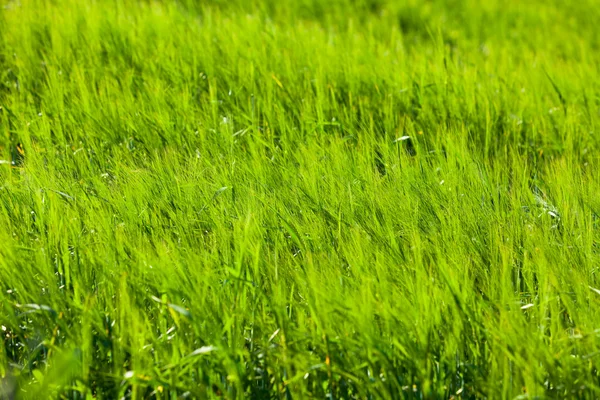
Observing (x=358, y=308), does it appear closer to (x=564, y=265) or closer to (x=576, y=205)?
(x=564, y=265)

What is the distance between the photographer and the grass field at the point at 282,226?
4.87ft

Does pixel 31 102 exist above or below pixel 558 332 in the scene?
above

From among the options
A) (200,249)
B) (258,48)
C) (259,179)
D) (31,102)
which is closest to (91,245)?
(200,249)

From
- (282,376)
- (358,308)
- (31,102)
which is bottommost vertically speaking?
(282,376)

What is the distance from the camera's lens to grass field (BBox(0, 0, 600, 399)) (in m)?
1.48

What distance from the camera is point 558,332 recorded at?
1531 millimetres

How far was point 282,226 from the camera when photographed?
1.97 metres

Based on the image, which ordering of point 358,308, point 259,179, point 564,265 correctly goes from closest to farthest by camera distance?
point 358,308 < point 564,265 < point 259,179

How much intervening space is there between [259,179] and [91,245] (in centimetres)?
59

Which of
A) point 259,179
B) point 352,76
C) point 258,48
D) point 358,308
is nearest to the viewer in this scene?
point 358,308

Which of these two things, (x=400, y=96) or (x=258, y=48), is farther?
(x=258, y=48)

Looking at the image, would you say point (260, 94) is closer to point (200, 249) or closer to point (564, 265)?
point (200, 249)

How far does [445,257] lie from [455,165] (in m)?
0.55

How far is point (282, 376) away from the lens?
1.53 metres
